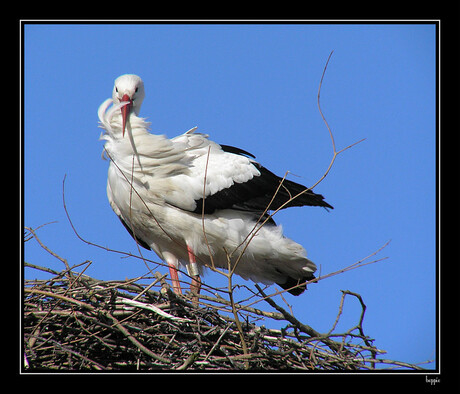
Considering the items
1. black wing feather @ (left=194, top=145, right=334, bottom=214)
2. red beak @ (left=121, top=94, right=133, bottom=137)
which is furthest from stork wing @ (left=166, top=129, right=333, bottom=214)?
red beak @ (left=121, top=94, right=133, bottom=137)

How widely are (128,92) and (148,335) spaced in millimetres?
1869

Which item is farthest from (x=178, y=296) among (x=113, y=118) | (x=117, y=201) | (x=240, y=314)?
(x=113, y=118)

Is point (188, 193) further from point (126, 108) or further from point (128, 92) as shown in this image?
point (128, 92)

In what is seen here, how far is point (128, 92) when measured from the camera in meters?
5.36

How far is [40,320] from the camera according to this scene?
4.35 metres

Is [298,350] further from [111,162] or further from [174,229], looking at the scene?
[111,162]

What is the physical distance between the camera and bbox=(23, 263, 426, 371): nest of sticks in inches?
A: 166

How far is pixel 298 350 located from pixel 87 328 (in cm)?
126

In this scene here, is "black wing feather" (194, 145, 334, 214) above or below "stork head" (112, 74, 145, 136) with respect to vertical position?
below

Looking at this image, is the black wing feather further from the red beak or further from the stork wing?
the red beak

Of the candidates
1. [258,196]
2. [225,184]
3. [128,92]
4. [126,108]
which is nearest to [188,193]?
[225,184]

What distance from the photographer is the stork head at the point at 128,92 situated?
17.5 feet

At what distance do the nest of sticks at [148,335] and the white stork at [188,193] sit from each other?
744 millimetres
